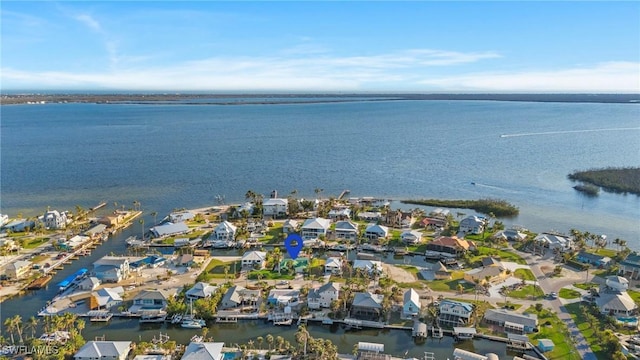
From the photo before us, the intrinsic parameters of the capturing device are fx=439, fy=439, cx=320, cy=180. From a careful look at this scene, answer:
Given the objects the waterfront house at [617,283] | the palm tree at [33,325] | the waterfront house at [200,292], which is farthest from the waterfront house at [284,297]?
the waterfront house at [617,283]

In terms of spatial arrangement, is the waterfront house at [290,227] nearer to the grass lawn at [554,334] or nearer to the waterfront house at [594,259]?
the grass lawn at [554,334]

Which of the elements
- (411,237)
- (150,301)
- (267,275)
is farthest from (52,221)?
(411,237)

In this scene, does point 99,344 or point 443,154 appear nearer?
point 99,344

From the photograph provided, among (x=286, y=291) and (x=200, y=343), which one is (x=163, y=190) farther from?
(x=200, y=343)

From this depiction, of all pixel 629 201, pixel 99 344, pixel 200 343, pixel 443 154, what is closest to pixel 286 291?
→ pixel 200 343

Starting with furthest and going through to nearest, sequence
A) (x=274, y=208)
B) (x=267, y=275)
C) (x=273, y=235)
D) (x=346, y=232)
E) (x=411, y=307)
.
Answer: (x=274, y=208), (x=273, y=235), (x=346, y=232), (x=267, y=275), (x=411, y=307)

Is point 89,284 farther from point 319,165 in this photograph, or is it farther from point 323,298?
point 319,165
